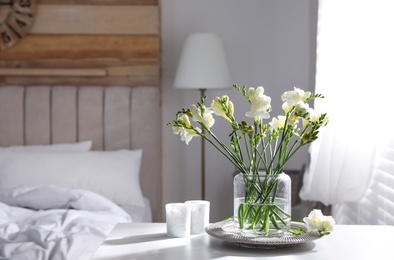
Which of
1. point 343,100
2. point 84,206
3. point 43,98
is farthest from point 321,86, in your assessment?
point 43,98

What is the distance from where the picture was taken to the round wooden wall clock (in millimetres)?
4266

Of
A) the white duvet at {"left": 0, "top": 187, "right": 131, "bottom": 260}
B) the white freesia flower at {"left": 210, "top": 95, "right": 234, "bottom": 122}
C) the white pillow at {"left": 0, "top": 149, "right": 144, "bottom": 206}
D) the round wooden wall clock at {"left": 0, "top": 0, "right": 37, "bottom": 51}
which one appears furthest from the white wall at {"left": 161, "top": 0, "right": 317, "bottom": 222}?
the white freesia flower at {"left": 210, "top": 95, "right": 234, "bottom": 122}

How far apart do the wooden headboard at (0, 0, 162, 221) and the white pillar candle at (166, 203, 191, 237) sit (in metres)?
2.33

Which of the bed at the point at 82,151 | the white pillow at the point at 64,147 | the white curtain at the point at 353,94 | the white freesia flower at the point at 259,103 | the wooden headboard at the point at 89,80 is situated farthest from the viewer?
the wooden headboard at the point at 89,80

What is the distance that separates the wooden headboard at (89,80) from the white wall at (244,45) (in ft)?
0.39

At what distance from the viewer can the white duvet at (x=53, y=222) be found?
2.57 metres

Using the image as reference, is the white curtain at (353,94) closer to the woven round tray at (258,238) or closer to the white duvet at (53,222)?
the woven round tray at (258,238)

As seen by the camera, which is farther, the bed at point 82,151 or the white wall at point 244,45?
the white wall at point 244,45

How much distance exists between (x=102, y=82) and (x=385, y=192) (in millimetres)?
2175

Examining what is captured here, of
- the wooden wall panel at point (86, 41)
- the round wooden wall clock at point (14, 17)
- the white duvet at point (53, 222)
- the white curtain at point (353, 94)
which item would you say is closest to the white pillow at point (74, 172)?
the white duvet at point (53, 222)

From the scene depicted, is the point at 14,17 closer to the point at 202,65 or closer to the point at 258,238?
the point at 202,65

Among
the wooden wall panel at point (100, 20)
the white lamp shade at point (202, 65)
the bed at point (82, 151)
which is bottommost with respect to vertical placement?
the bed at point (82, 151)

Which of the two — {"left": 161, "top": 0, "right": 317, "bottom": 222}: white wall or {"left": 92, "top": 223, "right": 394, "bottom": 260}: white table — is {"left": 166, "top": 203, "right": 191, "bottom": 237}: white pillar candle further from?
{"left": 161, "top": 0, "right": 317, "bottom": 222}: white wall

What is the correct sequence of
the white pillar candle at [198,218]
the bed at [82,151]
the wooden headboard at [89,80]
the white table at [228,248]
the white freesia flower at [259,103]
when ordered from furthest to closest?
the wooden headboard at [89,80]
the bed at [82,151]
the white pillar candle at [198,218]
the white freesia flower at [259,103]
the white table at [228,248]
